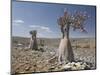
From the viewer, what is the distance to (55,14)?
2770 mm

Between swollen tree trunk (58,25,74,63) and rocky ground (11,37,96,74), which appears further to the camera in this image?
swollen tree trunk (58,25,74,63)

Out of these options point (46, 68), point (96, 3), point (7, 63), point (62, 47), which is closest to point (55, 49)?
point (62, 47)

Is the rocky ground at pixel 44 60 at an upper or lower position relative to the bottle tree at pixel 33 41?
lower

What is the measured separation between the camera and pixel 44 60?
2.70 m

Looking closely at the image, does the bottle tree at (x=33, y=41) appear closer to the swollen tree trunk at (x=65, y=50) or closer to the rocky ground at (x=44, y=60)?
the rocky ground at (x=44, y=60)

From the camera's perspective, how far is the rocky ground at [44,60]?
2580mm

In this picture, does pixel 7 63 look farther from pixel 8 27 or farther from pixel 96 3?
pixel 96 3

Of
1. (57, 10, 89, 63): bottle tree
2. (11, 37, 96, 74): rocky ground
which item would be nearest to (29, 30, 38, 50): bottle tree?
(11, 37, 96, 74): rocky ground

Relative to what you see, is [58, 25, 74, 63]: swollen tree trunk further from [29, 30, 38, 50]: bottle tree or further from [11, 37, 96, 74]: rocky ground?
[29, 30, 38, 50]: bottle tree

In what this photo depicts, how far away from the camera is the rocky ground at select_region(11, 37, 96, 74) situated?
2.58 m

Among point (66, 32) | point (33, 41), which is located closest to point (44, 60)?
point (33, 41)

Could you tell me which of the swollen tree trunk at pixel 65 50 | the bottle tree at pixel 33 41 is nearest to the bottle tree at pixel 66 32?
the swollen tree trunk at pixel 65 50

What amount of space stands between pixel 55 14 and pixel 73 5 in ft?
0.97

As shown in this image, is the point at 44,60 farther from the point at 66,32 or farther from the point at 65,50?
the point at 66,32
